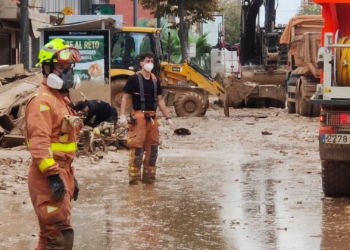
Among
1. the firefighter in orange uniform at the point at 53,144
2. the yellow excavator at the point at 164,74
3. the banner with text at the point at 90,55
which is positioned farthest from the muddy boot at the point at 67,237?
the yellow excavator at the point at 164,74

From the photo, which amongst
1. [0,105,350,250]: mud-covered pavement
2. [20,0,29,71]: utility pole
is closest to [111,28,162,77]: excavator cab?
[20,0,29,71]: utility pole

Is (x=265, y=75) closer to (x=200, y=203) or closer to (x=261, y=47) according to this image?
(x=261, y=47)

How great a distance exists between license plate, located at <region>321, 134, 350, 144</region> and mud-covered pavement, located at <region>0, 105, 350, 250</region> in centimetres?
73

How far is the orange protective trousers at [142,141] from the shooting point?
11891mm

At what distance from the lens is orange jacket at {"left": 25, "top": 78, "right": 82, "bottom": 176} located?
5895 mm

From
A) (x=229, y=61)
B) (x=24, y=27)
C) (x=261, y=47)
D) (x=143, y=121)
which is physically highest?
(x=24, y=27)

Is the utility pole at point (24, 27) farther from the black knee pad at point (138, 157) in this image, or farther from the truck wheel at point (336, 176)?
the truck wheel at point (336, 176)

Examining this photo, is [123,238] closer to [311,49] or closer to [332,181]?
[332,181]

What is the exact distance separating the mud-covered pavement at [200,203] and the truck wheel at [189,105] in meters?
8.70

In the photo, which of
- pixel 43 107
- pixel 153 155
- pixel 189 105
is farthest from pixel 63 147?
pixel 189 105

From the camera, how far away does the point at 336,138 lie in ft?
32.4

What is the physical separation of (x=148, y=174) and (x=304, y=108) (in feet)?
47.5

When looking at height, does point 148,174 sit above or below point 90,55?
below

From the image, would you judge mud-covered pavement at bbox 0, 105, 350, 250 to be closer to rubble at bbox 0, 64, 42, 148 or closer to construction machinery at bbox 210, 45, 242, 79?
rubble at bbox 0, 64, 42, 148
